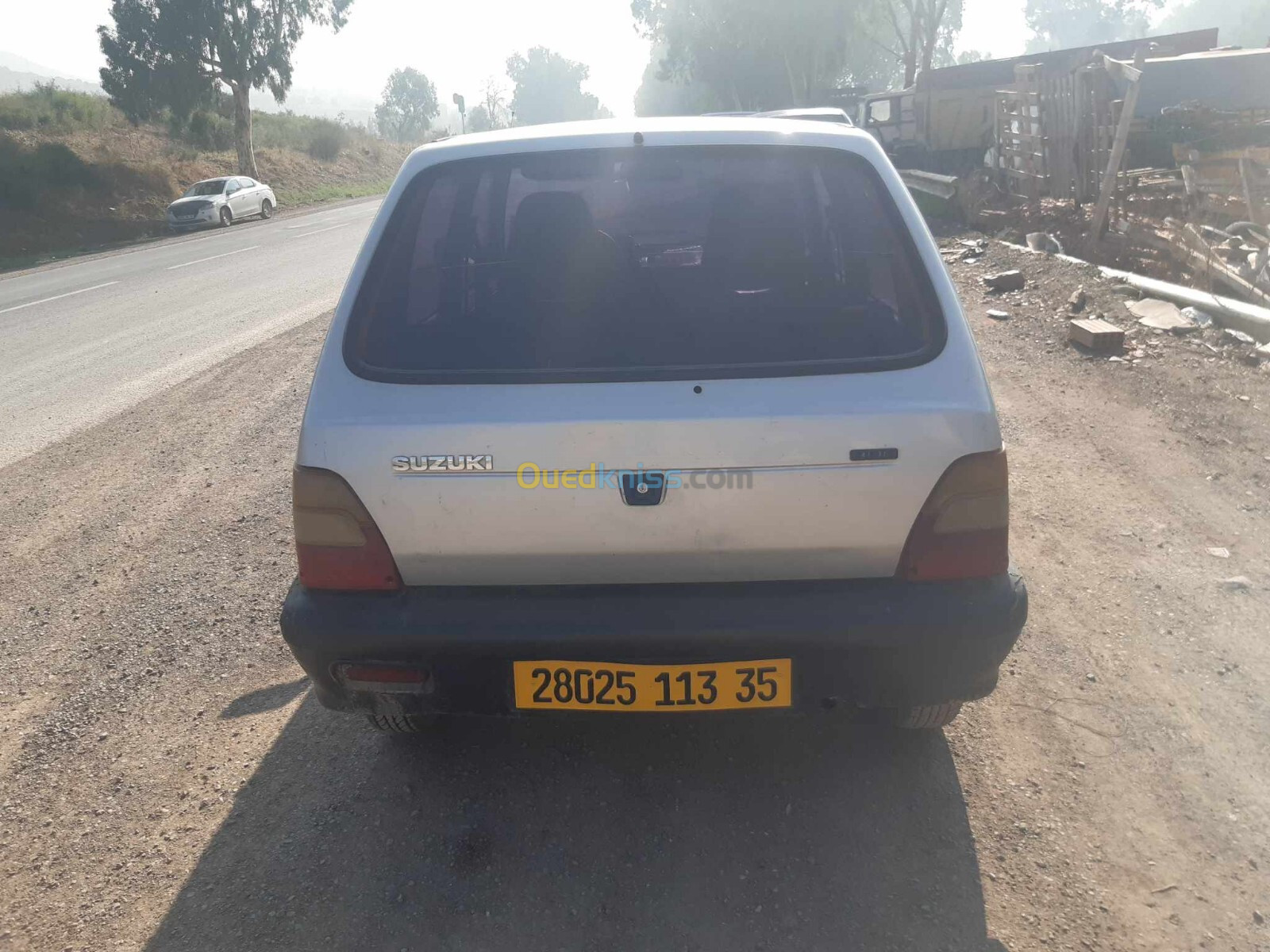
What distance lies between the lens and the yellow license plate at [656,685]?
237cm

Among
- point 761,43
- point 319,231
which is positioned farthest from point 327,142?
point 319,231

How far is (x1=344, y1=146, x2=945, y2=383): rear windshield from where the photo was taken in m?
2.43

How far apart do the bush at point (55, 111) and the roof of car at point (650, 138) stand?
40.2 metres

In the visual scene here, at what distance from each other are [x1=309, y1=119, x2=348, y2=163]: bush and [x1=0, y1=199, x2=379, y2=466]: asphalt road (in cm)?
2857

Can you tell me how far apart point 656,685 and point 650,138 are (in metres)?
1.46

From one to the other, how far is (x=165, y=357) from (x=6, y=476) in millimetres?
3740

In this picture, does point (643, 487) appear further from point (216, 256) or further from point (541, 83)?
point (541, 83)

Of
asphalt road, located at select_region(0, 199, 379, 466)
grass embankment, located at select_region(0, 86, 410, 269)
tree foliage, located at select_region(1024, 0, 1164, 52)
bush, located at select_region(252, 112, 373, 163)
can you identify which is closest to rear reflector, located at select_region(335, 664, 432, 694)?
asphalt road, located at select_region(0, 199, 379, 466)

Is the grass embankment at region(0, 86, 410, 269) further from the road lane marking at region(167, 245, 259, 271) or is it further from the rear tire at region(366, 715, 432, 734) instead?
the rear tire at region(366, 715, 432, 734)

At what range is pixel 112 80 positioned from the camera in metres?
39.2

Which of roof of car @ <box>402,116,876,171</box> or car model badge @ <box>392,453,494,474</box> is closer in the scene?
car model badge @ <box>392,453,494,474</box>

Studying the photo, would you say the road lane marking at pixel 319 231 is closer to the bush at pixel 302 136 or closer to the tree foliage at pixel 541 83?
the bush at pixel 302 136

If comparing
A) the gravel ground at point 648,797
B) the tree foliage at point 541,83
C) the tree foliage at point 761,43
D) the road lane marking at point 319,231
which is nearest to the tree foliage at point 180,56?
the road lane marking at point 319,231

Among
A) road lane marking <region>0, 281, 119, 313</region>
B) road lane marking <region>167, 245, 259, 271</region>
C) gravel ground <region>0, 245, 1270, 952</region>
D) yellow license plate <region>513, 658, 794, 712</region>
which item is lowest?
road lane marking <region>167, 245, 259, 271</region>
